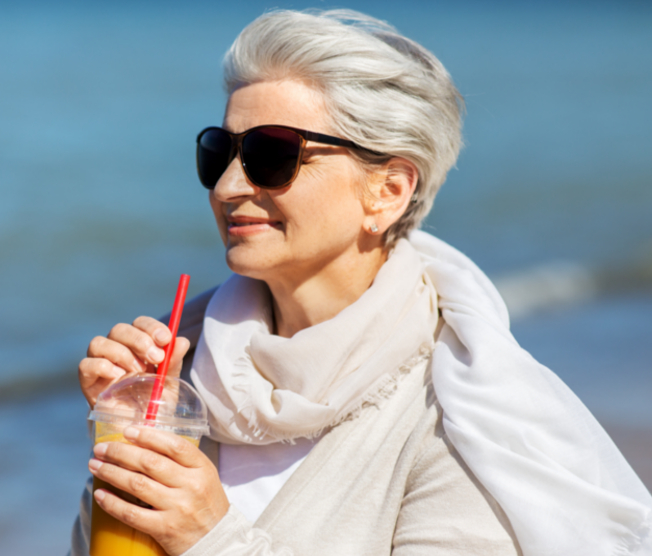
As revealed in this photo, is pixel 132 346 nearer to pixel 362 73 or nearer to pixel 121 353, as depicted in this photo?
pixel 121 353

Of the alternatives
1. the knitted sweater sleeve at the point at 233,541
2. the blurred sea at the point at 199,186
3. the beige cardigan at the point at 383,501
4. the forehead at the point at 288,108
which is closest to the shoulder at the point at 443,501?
the beige cardigan at the point at 383,501

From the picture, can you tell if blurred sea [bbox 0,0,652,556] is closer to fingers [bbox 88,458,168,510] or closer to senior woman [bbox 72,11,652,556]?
senior woman [bbox 72,11,652,556]

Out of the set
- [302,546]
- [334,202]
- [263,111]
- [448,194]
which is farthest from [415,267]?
[448,194]

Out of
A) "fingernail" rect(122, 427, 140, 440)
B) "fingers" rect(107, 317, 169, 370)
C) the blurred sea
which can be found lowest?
"fingernail" rect(122, 427, 140, 440)

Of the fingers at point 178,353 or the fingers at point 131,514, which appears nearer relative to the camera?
the fingers at point 131,514

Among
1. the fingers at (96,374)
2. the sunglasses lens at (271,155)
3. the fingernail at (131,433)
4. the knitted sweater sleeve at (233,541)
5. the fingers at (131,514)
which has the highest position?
the sunglasses lens at (271,155)

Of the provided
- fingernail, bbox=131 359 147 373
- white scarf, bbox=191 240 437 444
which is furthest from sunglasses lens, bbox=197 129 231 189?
fingernail, bbox=131 359 147 373

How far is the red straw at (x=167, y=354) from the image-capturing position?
1.49m

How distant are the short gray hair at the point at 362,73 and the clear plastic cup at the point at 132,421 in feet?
2.82

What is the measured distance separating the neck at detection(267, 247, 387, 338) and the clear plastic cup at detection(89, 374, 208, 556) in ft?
1.94

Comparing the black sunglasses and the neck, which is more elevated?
the black sunglasses

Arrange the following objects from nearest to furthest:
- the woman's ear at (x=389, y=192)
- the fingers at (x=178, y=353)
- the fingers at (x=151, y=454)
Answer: the fingers at (x=151, y=454), the fingers at (x=178, y=353), the woman's ear at (x=389, y=192)

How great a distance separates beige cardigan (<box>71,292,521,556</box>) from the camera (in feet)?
5.06

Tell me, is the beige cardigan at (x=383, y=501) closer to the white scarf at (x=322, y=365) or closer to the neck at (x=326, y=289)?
the white scarf at (x=322, y=365)
